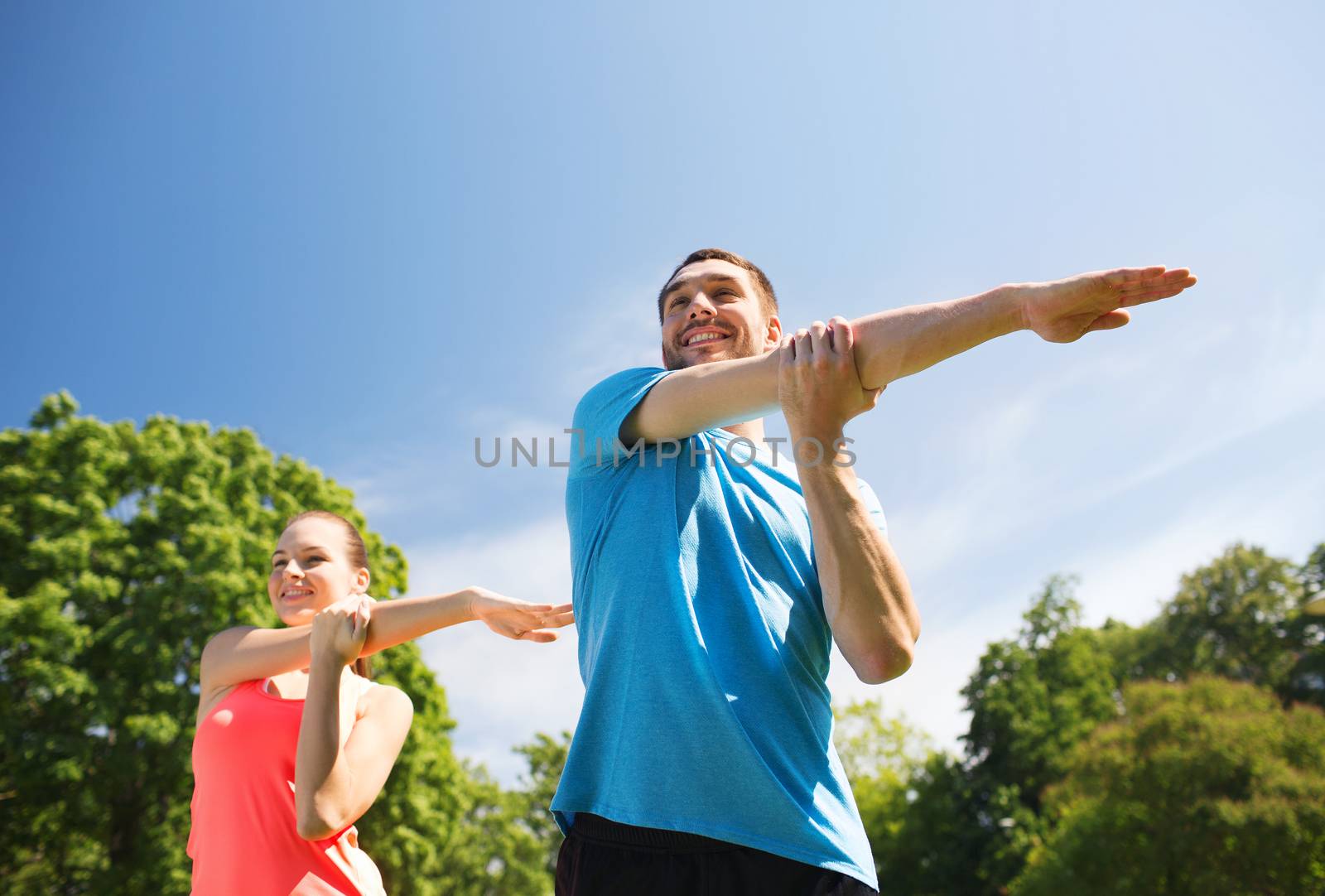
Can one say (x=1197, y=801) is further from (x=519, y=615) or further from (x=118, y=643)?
(x=519, y=615)

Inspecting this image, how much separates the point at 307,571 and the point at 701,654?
200 cm

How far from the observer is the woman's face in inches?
133

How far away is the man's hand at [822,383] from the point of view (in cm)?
197

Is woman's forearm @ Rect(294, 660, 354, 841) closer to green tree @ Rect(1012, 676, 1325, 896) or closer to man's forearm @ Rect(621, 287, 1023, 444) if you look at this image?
man's forearm @ Rect(621, 287, 1023, 444)

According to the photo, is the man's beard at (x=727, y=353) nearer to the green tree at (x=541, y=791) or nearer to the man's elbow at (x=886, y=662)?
the man's elbow at (x=886, y=662)

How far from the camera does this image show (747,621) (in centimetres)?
204

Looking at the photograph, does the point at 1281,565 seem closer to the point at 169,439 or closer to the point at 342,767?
the point at 169,439

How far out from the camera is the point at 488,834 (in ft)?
122

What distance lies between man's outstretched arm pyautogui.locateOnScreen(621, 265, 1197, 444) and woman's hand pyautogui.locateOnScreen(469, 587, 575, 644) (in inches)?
46.0

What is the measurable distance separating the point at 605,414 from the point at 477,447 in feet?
1.87

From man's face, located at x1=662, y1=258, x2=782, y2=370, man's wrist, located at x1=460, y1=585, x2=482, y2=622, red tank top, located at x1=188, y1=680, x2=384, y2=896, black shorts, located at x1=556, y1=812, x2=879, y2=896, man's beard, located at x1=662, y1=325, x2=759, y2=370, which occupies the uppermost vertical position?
man's face, located at x1=662, y1=258, x2=782, y2=370

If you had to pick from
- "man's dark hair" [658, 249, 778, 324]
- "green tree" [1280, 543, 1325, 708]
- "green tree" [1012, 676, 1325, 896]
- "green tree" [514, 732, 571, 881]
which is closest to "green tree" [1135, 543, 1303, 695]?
"green tree" [1280, 543, 1325, 708]

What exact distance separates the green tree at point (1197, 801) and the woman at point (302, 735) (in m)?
23.4

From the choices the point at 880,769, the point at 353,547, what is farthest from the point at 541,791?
the point at 353,547
